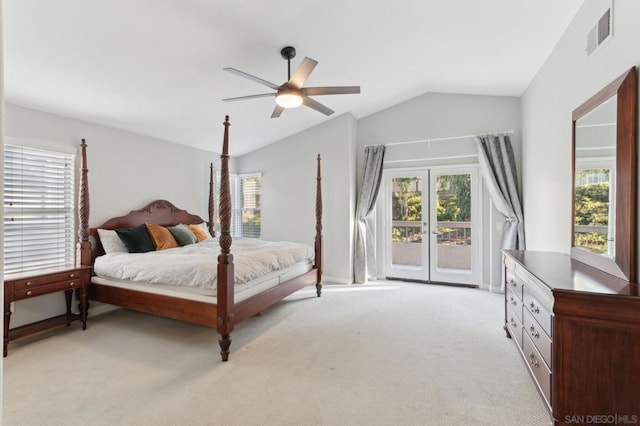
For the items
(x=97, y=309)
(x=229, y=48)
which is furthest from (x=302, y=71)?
(x=97, y=309)

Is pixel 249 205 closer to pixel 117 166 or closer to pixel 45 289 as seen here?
pixel 117 166

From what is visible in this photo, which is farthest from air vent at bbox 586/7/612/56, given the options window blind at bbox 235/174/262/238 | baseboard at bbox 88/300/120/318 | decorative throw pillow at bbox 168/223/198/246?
baseboard at bbox 88/300/120/318

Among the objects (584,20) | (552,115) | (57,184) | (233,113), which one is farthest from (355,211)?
(57,184)

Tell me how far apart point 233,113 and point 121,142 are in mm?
1546

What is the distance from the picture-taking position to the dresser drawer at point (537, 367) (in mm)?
1915

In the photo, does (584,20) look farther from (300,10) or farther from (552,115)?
(300,10)

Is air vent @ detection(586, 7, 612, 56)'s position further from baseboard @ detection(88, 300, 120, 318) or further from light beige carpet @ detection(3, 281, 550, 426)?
baseboard @ detection(88, 300, 120, 318)

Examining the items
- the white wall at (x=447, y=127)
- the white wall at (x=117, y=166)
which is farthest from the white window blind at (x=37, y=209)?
the white wall at (x=447, y=127)

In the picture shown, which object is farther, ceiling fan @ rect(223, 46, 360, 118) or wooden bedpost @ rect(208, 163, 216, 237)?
wooden bedpost @ rect(208, 163, 216, 237)

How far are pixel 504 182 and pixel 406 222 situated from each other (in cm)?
159

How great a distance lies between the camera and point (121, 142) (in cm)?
421

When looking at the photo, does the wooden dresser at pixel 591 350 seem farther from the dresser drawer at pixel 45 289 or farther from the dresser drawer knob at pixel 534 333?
the dresser drawer at pixel 45 289

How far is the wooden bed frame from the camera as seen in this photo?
9.03 ft

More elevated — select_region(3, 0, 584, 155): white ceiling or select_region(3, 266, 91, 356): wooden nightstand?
select_region(3, 0, 584, 155): white ceiling
